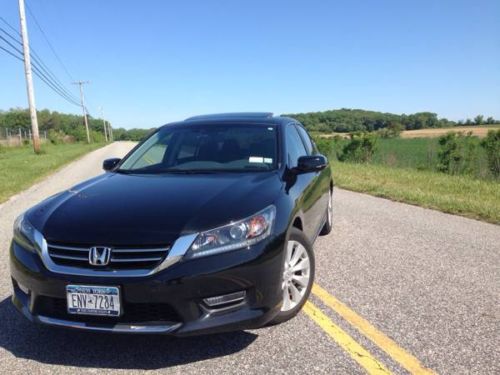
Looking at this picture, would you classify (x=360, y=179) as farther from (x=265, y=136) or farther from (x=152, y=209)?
(x=152, y=209)

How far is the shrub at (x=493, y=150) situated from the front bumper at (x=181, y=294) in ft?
56.7

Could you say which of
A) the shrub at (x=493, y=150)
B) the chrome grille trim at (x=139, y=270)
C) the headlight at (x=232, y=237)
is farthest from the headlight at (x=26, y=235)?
the shrub at (x=493, y=150)

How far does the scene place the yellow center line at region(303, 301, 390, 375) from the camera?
8.88 feet

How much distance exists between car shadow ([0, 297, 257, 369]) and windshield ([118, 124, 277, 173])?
1.52 meters

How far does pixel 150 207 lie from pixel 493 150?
20.8 metres

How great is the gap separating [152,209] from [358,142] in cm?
2834

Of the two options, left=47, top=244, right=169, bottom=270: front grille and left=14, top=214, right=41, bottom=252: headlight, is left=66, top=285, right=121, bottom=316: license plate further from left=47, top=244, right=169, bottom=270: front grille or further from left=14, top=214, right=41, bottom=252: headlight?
left=14, top=214, right=41, bottom=252: headlight

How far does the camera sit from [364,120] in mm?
91312

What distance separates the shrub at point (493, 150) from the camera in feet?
59.9

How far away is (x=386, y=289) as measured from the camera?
4023mm

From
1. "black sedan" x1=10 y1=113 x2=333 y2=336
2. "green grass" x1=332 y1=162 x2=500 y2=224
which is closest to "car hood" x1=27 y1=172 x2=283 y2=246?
"black sedan" x1=10 y1=113 x2=333 y2=336

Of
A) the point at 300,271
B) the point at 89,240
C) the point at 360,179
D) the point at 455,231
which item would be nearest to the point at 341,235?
the point at 455,231

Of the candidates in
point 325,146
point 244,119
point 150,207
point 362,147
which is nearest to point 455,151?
point 362,147

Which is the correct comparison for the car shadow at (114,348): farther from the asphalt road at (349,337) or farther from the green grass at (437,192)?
the green grass at (437,192)
